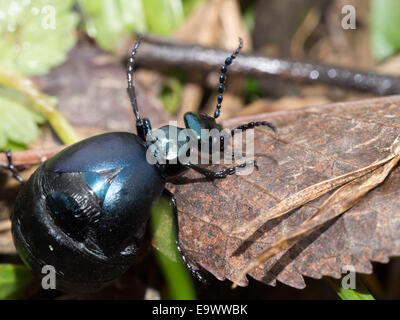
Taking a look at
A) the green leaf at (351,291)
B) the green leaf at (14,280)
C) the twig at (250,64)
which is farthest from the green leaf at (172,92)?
the green leaf at (351,291)

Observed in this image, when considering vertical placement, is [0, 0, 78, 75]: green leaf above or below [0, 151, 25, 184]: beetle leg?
above

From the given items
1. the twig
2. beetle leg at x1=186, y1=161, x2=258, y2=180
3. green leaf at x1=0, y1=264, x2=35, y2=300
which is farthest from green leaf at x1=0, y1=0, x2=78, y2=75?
beetle leg at x1=186, y1=161, x2=258, y2=180

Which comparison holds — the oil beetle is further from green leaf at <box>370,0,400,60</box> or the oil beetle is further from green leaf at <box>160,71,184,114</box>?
green leaf at <box>370,0,400,60</box>

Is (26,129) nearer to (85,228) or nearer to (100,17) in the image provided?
(85,228)

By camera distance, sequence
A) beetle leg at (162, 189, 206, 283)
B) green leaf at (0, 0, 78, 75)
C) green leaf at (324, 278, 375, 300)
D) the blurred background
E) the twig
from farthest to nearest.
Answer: the twig < green leaf at (0, 0, 78, 75) < the blurred background < beetle leg at (162, 189, 206, 283) < green leaf at (324, 278, 375, 300)

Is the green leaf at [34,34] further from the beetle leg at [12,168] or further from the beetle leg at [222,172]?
the beetle leg at [222,172]

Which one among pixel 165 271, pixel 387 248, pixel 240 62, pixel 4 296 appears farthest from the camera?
pixel 240 62

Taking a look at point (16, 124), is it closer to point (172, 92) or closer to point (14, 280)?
point (14, 280)
